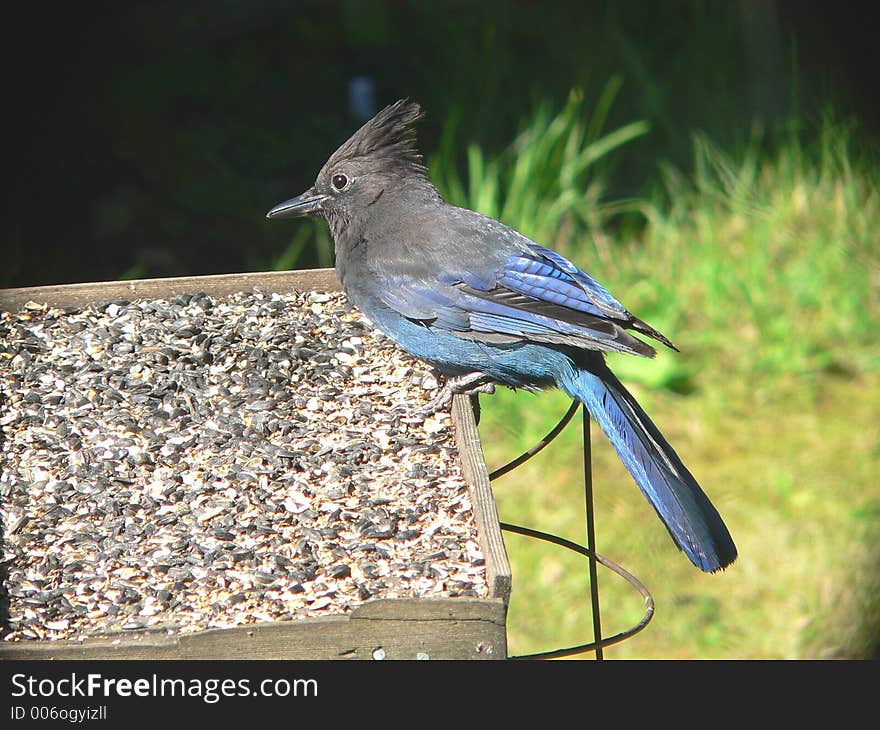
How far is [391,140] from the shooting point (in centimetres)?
330

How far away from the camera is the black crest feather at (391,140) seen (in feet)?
10.6

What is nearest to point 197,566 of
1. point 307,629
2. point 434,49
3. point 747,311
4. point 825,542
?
point 307,629

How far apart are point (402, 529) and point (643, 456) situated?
28.9 inches

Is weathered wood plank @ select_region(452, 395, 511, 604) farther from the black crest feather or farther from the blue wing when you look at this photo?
the black crest feather

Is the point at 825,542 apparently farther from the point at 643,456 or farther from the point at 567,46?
the point at 567,46

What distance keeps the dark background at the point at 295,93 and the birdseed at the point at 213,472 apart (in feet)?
8.20

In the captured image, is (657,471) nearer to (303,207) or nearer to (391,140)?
(391,140)

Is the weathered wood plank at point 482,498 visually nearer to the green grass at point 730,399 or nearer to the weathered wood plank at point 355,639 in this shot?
the weathered wood plank at point 355,639

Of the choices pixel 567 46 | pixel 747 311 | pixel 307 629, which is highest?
pixel 567 46

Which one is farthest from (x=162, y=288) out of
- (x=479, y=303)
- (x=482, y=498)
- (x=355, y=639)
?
(x=355, y=639)

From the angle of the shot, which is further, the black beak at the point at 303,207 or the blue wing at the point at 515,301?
the black beak at the point at 303,207

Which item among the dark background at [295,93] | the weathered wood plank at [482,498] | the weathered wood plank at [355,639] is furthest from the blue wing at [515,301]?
the dark background at [295,93]

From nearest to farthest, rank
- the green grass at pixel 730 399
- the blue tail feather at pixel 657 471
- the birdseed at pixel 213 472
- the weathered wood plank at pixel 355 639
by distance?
1. the weathered wood plank at pixel 355 639
2. the birdseed at pixel 213 472
3. the blue tail feather at pixel 657 471
4. the green grass at pixel 730 399

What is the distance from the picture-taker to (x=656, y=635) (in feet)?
13.7
